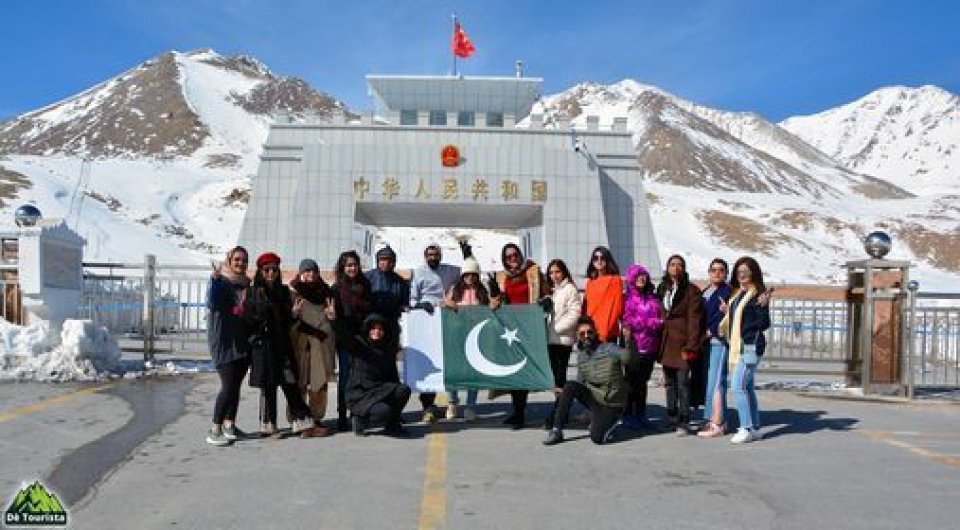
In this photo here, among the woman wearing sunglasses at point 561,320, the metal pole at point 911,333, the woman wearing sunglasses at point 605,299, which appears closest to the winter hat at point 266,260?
the woman wearing sunglasses at point 561,320

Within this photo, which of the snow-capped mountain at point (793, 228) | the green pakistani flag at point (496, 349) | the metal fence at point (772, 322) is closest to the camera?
the green pakistani flag at point (496, 349)

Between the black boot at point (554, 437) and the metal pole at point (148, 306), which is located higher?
the metal pole at point (148, 306)

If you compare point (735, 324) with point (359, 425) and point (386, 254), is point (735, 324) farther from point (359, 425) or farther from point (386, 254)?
point (359, 425)

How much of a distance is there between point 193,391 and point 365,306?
3.90 metres

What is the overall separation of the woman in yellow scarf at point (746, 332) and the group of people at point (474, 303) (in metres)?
0.01

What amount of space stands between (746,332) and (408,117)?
20527 mm

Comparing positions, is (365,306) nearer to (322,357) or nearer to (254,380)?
(322,357)

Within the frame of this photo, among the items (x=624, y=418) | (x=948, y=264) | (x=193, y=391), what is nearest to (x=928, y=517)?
(x=624, y=418)

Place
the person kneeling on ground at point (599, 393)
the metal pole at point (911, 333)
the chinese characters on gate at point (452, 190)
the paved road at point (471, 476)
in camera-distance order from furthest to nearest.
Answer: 1. the chinese characters on gate at point (452, 190)
2. the metal pole at point (911, 333)
3. the person kneeling on ground at point (599, 393)
4. the paved road at point (471, 476)

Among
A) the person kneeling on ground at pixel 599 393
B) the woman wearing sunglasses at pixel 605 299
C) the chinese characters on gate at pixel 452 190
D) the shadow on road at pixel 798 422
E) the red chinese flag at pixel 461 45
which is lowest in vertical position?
the shadow on road at pixel 798 422

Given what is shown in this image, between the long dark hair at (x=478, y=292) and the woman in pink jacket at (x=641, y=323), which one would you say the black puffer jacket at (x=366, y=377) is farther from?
the woman in pink jacket at (x=641, y=323)

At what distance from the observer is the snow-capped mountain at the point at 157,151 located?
4584cm

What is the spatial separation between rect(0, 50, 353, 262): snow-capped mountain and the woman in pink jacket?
60.6 ft

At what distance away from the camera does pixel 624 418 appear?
7.60 m
